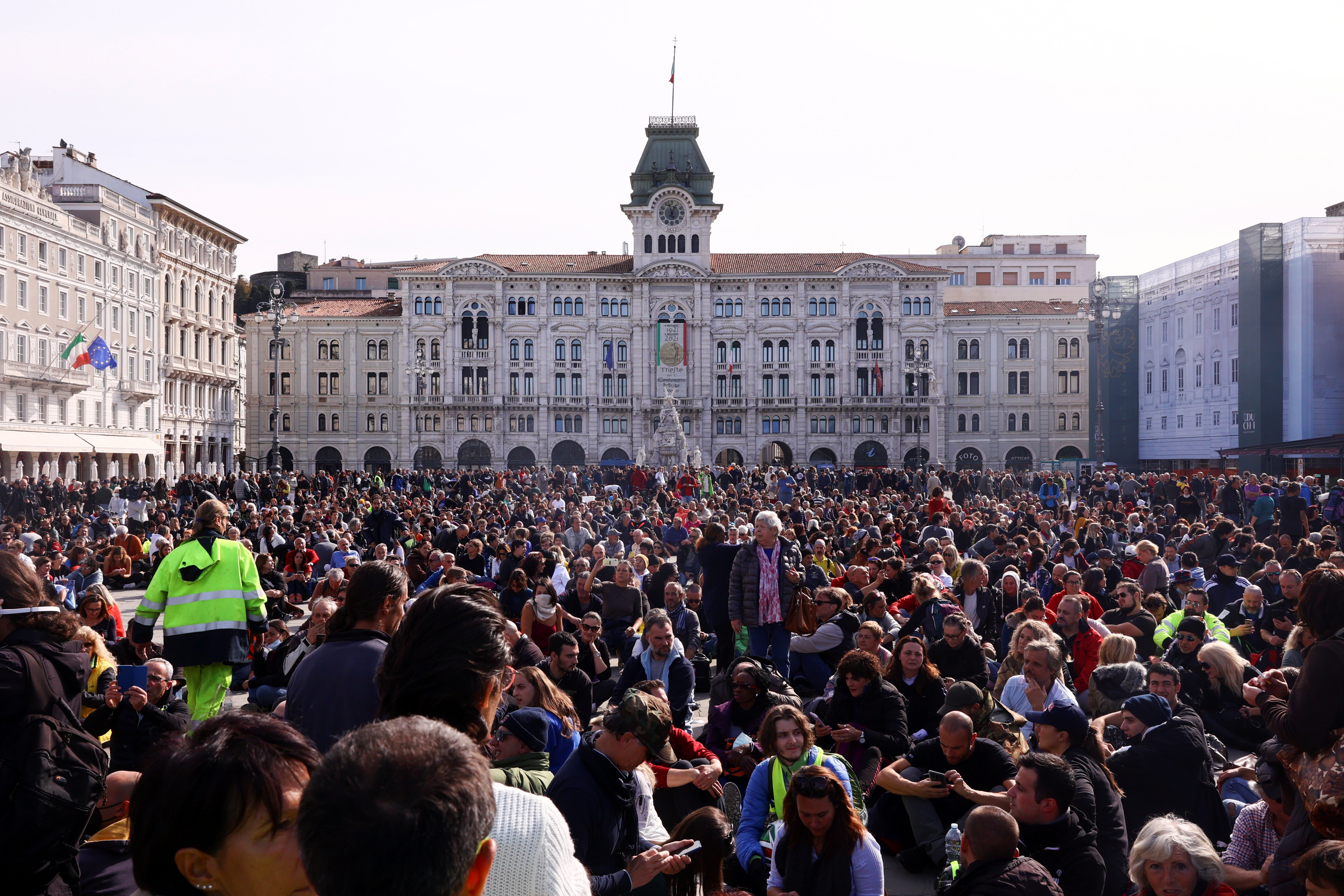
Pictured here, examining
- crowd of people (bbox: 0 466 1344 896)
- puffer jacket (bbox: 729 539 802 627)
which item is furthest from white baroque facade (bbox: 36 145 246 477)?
puffer jacket (bbox: 729 539 802 627)

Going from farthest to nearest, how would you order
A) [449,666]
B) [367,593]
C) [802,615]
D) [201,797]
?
1. [802,615]
2. [367,593]
3. [449,666]
4. [201,797]

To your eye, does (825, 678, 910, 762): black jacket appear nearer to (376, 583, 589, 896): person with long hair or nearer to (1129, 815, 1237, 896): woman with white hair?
(1129, 815, 1237, 896): woman with white hair

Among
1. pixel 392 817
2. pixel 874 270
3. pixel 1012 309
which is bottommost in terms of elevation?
pixel 392 817

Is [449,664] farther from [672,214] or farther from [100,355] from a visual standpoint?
[672,214]

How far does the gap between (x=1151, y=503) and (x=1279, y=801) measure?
24379 millimetres

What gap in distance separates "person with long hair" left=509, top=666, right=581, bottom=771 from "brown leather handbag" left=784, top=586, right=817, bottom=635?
4.38 m

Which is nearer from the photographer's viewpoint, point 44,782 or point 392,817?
point 392,817

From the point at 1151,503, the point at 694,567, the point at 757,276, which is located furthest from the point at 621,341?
the point at 694,567

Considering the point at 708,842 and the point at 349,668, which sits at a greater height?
the point at 349,668

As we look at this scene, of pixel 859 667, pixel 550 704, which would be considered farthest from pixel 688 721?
pixel 550 704

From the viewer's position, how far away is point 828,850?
4.71 metres

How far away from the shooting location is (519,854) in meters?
2.25

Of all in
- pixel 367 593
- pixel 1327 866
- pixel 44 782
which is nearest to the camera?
pixel 1327 866

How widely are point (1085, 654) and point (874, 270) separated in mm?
54951
